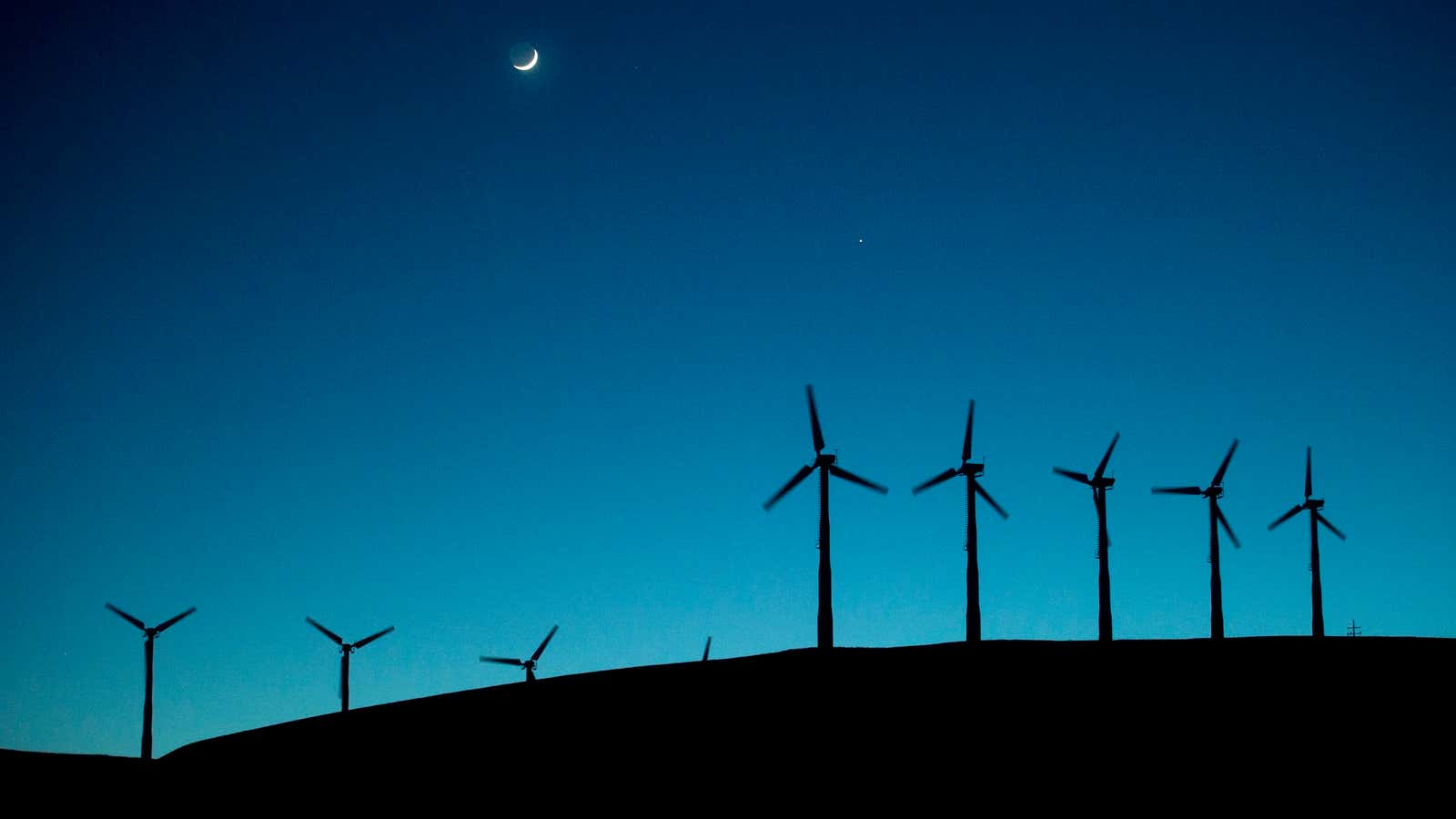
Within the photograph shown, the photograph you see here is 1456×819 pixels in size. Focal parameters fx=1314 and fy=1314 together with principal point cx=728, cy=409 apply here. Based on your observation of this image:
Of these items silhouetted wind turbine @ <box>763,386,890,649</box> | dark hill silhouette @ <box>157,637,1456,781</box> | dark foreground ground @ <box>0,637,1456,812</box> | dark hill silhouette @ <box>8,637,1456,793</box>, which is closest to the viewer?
dark hill silhouette @ <box>8,637,1456,793</box>

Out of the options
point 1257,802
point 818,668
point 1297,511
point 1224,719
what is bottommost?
point 1257,802

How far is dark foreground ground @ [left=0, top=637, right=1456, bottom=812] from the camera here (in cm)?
5072

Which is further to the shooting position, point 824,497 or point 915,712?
point 824,497

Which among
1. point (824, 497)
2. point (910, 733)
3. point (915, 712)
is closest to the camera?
point (910, 733)

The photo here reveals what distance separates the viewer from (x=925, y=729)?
2279 inches

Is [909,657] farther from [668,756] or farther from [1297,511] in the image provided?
[1297,511]

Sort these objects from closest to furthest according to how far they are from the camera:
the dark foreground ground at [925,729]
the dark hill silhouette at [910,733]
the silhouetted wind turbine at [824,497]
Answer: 1. the dark hill silhouette at [910,733]
2. the dark foreground ground at [925,729]
3. the silhouetted wind turbine at [824,497]

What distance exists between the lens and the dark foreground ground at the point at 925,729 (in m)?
50.7

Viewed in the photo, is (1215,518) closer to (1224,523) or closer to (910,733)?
(1224,523)

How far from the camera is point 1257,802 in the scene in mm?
46188

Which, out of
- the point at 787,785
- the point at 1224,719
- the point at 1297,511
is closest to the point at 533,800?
the point at 787,785

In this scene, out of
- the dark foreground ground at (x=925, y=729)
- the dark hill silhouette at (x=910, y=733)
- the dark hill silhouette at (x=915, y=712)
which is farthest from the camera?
the dark hill silhouette at (x=915, y=712)

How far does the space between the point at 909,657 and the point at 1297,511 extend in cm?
7193

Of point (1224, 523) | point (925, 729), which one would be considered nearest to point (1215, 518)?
point (1224, 523)
